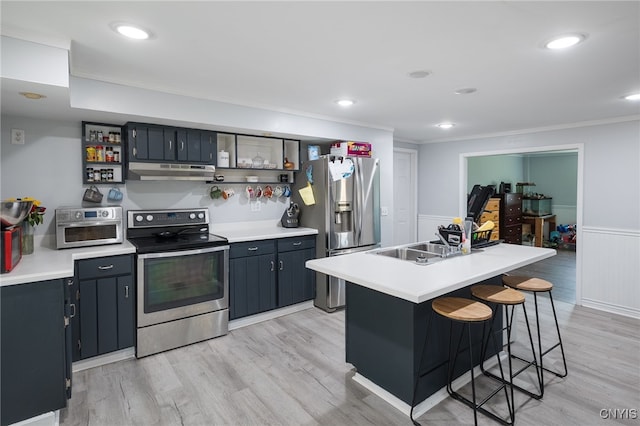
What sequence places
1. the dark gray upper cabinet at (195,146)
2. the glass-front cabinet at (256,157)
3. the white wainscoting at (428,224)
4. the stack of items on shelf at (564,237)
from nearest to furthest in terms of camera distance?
the dark gray upper cabinet at (195,146)
the glass-front cabinet at (256,157)
the white wainscoting at (428,224)
the stack of items on shelf at (564,237)

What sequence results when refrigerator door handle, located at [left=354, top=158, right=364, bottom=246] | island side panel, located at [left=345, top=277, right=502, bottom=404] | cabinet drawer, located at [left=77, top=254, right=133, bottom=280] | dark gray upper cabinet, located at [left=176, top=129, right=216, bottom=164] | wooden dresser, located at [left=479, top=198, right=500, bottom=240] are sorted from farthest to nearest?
wooden dresser, located at [left=479, top=198, right=500, bottom=240] < refrigerator door handle, located at [left=354, top=158, right=364, bottom=246] < dark gray upper cabinet, located at [left=176, top=129, right=216, bottom=164] < cabinet drawer, located at [left=77, top=254, right=133, bottom=280] < island side panel, located at [left=345, top=277, right=502, bottom=404]

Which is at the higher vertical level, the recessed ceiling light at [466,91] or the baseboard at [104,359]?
the recessed ceiling light at [466,91]

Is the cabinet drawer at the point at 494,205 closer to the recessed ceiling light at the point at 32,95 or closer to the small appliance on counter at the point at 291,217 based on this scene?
the small appliance on counter at the point at 291,217

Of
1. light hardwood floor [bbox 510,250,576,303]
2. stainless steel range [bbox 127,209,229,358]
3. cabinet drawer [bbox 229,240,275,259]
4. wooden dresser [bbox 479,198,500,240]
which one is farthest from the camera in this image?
wooden dresser [bbox 479,198,500,240]

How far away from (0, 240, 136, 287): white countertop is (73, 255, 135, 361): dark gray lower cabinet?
2.5 inches

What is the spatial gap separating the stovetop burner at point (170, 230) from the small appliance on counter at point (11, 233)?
0.83 meters

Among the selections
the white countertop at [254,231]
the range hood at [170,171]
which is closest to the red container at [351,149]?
the white countertop at [254,231]

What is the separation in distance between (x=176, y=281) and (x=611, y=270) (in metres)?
4.74

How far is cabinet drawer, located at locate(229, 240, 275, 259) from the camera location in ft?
11.3

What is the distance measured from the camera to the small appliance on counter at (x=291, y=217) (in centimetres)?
420

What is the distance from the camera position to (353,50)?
7.14ft

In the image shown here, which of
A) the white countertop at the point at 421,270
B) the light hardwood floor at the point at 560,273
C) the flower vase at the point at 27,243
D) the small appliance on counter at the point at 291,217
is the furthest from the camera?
the light hardwood floor at the point at 560,273

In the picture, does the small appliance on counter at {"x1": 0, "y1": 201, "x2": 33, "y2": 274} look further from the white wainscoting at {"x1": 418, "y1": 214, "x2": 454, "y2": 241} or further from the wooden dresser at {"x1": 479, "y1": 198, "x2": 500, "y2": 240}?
the wooden dresser at {"x1": 479, "y1": 198, "x2": 500, "y2": 240}

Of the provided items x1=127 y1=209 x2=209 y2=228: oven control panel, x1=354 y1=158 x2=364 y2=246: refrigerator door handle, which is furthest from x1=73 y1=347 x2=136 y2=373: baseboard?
x1=354 y1=158 x2=364 y2=246: refrigerator door handle
